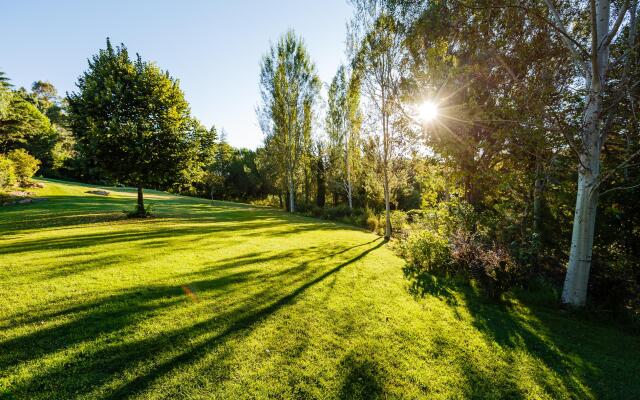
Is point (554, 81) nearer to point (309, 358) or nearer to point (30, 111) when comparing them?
point (309, 358)

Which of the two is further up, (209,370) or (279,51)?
(279,51)

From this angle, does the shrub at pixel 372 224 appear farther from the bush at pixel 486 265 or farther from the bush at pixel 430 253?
the bush at pixel 486 265

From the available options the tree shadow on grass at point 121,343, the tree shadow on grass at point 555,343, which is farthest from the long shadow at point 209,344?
the tree shadow on grass at point 555,343

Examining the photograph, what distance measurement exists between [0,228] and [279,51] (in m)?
22.3

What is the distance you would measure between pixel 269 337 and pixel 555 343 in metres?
4.88

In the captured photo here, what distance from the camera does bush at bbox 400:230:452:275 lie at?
26.9 feet

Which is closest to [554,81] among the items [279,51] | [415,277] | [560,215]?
[560,215]

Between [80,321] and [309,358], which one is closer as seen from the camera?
[309,358]

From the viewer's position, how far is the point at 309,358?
3623mm

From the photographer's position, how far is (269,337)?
13.1 feet

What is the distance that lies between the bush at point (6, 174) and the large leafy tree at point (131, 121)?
41.8 feet

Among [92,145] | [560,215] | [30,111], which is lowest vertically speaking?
[560,215]

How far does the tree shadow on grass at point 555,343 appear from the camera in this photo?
3.57 meters

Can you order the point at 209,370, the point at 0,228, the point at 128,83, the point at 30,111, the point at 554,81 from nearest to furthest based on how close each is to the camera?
the point at 209,370, the point at 554,81, the point at 0,228, the point at 128,83, the point at 30,111
